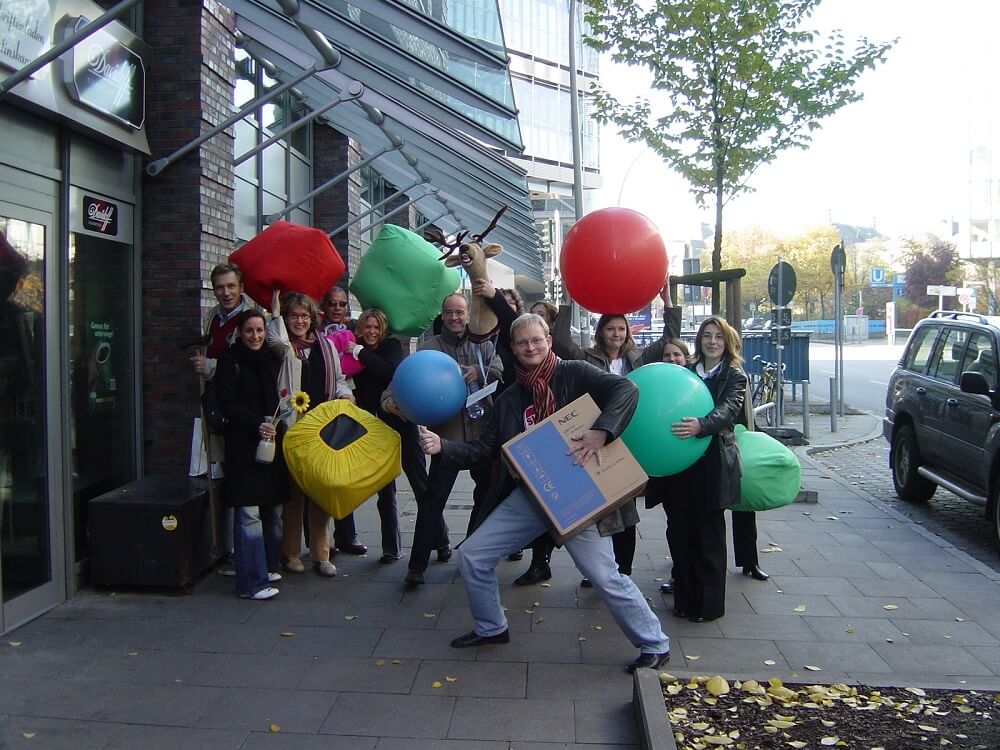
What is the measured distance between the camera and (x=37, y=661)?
14.9ft

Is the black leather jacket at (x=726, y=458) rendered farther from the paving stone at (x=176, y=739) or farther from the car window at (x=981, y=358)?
the car window at (x=981, y=358)

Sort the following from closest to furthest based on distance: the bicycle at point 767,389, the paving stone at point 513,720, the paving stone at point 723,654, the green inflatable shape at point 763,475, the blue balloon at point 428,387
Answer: the paving stone at point 513,720 < the paving stone at point 723,654 < the blue balloon at point 428,387 < the green inflatable shape at point 763,475 < the bicycle at point 767,389

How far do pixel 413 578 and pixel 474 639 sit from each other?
3.68 ft

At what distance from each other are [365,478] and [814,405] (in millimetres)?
15332

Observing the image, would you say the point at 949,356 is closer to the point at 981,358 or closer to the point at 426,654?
the point at 981,358

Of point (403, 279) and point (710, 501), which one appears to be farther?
point (403, 279)

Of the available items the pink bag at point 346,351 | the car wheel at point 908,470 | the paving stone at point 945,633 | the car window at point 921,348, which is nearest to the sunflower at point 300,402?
the pink bag at point 346,351

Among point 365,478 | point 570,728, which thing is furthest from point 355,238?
point 570,728

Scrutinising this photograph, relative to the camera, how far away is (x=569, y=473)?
172 inches

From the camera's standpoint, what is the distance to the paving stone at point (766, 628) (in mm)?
5059

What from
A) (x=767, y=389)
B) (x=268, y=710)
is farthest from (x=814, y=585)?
(x=767, y=389)

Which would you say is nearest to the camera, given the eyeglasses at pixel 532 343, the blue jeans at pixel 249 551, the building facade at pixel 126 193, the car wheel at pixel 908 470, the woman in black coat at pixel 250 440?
the eyeglasses at pixel 532 343

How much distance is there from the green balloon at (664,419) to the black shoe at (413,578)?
1871 millimetres

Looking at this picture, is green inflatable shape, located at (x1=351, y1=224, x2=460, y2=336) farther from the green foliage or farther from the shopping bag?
the green foliage
